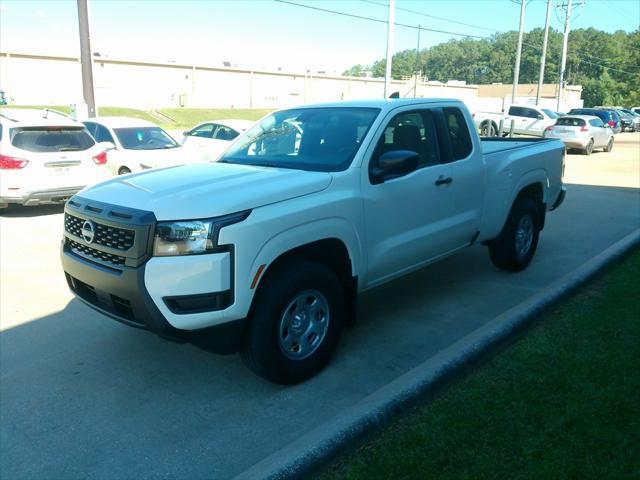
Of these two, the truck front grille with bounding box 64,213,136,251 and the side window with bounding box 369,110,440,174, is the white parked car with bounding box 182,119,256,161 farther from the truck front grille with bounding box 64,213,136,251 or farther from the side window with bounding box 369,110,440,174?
the truck front grille with bounding box 64,213,136,251

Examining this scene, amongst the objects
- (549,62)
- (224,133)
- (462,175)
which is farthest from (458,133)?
(549,62)

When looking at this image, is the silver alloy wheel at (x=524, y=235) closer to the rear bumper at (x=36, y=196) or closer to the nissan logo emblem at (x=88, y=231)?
the nissan logo emblem at (x=88, y=231)

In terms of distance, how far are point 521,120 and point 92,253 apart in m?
26.6

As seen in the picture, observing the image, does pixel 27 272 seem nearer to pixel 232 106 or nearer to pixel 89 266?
pixel 89 266

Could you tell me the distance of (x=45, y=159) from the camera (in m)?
9.43

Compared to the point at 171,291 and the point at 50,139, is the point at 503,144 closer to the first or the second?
the point at 171,291

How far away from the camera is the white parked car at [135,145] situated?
11172mm

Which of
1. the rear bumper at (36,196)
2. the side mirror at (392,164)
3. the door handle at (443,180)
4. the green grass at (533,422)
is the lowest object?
the green grass at (533,422)

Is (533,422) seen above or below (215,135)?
below

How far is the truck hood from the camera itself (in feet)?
11.3

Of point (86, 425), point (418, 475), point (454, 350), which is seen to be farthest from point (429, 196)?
point (86, 425)

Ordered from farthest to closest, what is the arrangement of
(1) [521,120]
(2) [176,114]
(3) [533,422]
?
(2) [176,114] → (1) [521,120] → (3) [533,422]

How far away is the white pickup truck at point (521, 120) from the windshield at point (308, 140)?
2239 cm

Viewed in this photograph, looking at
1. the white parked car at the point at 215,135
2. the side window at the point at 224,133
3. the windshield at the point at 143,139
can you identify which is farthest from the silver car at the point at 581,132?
the windshield at the point at 143,139
